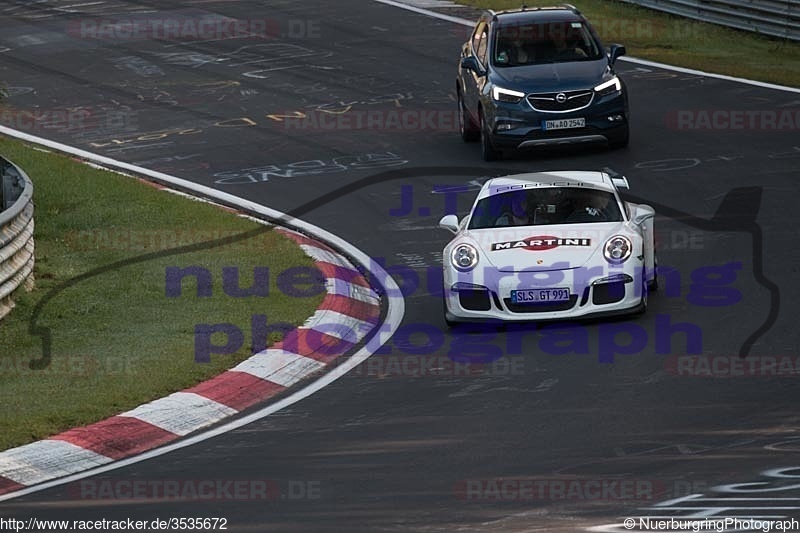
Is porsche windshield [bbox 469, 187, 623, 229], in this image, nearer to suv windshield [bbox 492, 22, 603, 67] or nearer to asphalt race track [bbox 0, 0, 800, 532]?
asphalt race track [bbox 0, 0, 800, 532]

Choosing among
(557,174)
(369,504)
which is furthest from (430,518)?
(557,174)

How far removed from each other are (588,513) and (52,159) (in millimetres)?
15072

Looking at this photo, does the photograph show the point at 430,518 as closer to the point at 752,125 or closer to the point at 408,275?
the point at 408,275

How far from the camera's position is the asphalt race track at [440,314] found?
8.55 metres

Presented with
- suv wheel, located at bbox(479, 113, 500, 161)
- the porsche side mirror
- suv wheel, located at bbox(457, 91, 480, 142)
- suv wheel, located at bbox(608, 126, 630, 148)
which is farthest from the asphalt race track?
the porsche side mirror

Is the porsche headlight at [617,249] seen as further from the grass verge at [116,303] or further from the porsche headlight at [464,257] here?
the grass verge at [116,303]

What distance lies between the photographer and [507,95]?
2062 centimetres

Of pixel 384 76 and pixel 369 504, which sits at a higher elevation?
pixel 369 504

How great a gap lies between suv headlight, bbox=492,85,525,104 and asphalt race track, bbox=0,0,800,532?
862 mm

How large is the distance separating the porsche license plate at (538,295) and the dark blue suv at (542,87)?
7754mm

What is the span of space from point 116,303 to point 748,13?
18661mm

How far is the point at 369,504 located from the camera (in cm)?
841

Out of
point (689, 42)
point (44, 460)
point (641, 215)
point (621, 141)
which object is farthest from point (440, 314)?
point (689, 42)

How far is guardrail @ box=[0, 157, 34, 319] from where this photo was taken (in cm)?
1413
